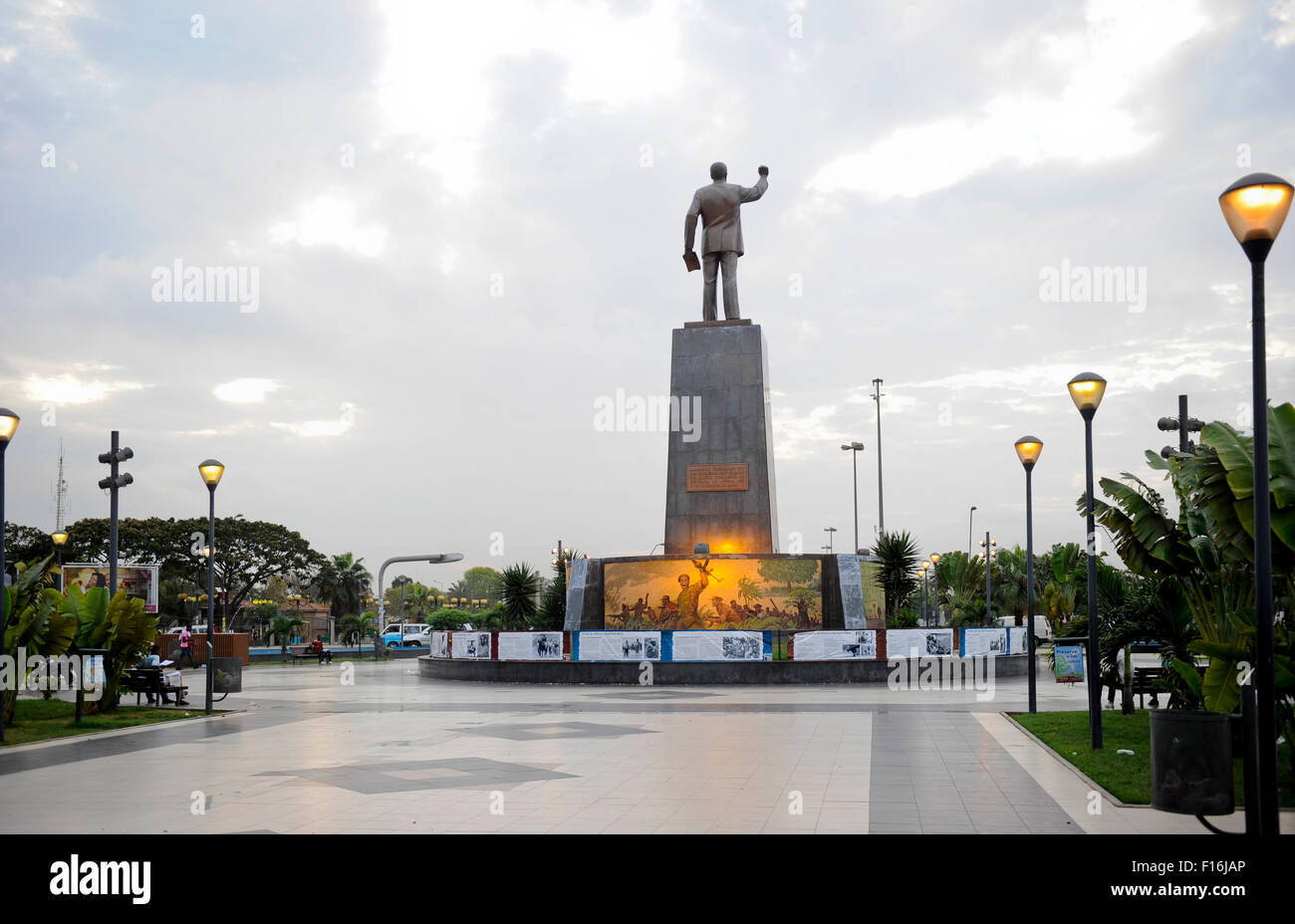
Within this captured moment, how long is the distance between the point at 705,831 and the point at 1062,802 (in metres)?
3.39

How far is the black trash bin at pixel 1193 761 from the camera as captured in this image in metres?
8.61

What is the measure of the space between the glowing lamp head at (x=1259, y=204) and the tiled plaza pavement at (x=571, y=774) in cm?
439

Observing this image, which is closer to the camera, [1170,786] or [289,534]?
[1170,786]

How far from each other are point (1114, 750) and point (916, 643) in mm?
14252

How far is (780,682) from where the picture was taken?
25609mm

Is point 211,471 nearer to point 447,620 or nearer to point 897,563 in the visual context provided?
point 897,563

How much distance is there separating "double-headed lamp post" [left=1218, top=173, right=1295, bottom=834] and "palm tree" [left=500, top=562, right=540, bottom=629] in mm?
30872

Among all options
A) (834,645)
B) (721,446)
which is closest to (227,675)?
(834,645)

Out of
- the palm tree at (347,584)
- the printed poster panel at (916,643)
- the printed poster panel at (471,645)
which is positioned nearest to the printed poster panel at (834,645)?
Result: the printed poster panel at (916,643)

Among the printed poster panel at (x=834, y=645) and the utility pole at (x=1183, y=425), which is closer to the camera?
the utility pole at (x=1183, y=425)

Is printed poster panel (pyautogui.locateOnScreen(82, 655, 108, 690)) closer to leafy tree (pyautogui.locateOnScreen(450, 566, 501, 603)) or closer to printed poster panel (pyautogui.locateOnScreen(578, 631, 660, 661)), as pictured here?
printed poster panel (pyautogui.locateOnScreen(578, 631, 660, 661))

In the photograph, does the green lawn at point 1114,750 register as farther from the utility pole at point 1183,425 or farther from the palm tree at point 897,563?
the palm tree at point 897,563
